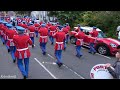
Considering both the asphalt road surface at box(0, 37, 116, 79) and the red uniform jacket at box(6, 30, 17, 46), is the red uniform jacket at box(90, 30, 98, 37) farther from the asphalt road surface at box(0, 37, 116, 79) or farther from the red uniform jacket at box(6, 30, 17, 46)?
the red uniform jacket at box(6, 30, 17, 46)

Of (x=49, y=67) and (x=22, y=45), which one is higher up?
(x=22, y=45)

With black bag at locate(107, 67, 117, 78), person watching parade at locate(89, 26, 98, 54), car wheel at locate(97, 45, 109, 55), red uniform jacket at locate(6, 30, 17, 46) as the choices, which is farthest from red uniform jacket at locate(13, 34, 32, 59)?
car wheel at locate(97, 45, 109, 55)

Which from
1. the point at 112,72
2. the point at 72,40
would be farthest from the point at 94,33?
the point at 112,72

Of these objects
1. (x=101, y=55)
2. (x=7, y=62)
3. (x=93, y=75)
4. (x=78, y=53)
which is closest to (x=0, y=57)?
(x=7, y=62)

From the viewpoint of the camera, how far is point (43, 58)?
35.0 ft

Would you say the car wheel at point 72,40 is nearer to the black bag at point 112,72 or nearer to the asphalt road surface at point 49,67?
the asphalt road surface at point 49,67

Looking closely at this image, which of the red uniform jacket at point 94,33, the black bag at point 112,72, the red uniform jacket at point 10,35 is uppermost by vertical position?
the black bag at point 112,72

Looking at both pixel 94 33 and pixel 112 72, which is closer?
pixel 112 72

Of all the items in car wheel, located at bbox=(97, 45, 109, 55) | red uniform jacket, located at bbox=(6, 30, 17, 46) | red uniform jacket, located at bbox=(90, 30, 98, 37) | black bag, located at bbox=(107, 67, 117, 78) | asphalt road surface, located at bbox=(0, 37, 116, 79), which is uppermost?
black bag, located at bbox=(107, 67, 117, 78)

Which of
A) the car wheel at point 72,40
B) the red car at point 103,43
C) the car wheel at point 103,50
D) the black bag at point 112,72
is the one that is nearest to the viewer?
the black bag at point 112,72

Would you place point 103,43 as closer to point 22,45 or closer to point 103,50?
point 103,50

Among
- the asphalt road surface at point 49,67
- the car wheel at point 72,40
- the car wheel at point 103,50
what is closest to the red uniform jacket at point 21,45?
the asphalt road surface at point 49,67
